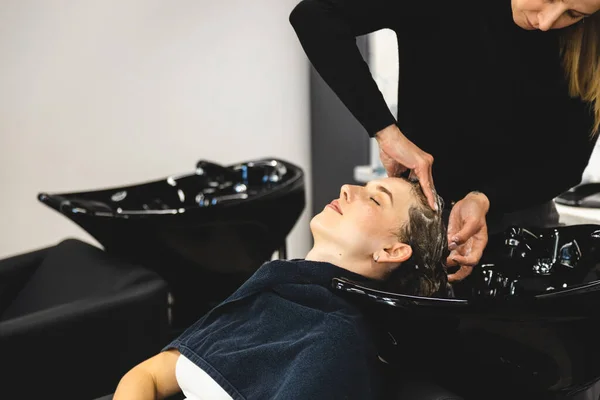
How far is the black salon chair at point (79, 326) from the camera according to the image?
1451mm

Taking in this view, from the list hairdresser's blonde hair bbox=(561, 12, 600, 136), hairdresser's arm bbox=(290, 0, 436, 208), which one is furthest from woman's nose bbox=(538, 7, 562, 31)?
hairdresser's arm bbox=(290, 0, 436, 208)

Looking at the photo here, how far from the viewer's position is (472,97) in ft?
3.52

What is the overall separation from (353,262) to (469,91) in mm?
329

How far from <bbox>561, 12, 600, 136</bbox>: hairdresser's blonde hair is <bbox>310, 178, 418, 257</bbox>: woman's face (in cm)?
30

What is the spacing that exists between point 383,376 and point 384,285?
0.50 feet

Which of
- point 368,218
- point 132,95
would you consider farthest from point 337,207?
point 132,95

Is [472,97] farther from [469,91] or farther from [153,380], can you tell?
[153,380]

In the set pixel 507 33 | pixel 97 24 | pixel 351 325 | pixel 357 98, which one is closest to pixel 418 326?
pixel 351 325

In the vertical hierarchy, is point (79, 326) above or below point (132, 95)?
below

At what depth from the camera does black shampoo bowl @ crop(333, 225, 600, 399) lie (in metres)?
0.76

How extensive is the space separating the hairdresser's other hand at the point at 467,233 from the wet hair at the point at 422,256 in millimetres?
26

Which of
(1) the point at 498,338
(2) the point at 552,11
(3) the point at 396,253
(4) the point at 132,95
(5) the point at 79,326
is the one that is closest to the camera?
(1) the point at 498,338

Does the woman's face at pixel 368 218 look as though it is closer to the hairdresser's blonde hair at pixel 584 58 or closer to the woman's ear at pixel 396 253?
the woman's ear at pixel 396 253

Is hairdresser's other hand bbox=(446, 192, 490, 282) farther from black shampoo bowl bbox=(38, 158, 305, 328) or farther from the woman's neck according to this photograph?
black shampoo bowl bbox=(38, 158, 305, 328)
